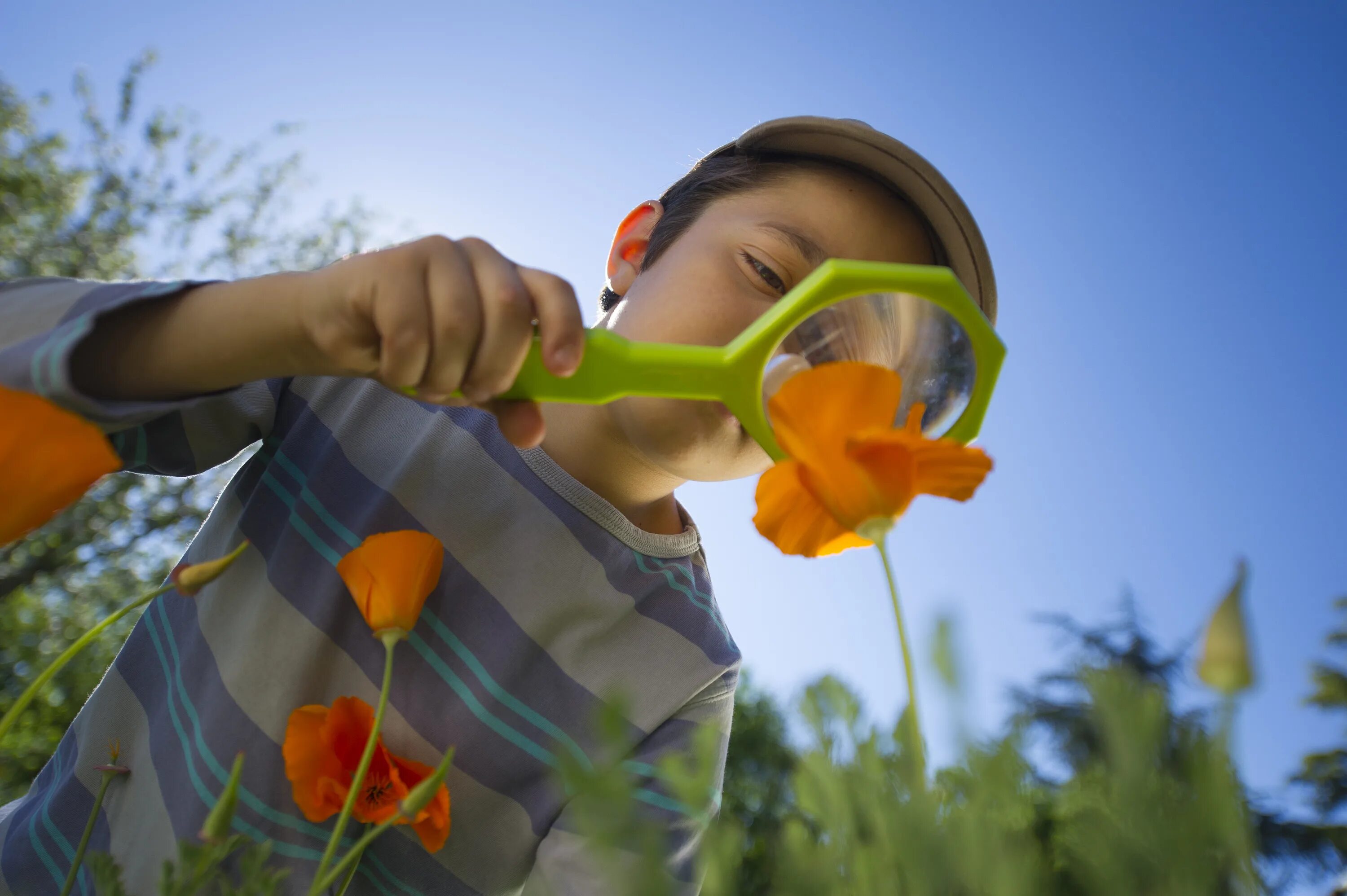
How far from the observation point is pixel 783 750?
0.78 ft

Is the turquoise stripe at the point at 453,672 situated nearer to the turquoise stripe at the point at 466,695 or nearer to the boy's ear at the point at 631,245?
the turquoise stripe at the point at 466,695

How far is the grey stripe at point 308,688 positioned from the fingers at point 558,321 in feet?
2.05

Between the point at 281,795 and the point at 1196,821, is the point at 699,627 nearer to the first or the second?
the point at 281,795

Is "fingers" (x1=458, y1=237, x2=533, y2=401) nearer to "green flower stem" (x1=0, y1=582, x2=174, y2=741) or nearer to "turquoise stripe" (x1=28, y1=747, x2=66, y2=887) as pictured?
"green flower stem" (x1=0, y1=582, x2=174, y2=741)

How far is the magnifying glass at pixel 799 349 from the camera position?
0.50 metres

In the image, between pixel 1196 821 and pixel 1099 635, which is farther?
pixel 1099 635

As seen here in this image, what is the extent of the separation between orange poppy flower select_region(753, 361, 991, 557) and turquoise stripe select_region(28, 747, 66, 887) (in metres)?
1.00

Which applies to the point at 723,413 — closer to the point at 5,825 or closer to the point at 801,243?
the point at 801,243

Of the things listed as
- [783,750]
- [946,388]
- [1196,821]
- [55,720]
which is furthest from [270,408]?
[55,720]

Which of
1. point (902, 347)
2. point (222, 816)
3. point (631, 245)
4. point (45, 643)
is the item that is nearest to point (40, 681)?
point (222, 816)

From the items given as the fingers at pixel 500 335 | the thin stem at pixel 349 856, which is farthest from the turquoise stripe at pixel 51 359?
the thin stem at pixel 349 856

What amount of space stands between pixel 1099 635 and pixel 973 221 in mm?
1092

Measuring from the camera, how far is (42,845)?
99 centimetres

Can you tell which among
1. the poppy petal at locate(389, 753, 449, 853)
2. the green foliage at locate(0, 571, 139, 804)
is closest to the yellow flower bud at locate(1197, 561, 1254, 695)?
the poppy petal at locate(389, 753, 449, 853)
